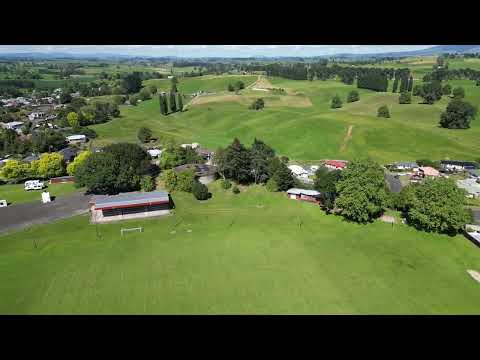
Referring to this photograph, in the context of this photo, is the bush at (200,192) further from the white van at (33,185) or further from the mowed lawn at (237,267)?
the white van at (33,185)

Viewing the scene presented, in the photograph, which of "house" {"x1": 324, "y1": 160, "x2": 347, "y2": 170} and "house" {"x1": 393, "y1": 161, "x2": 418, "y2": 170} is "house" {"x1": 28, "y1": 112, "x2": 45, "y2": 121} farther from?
"house" {"x1": 393, "y1": 161, "x2": 418, "y2": 170}

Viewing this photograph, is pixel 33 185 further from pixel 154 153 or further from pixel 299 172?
pixel 299 172

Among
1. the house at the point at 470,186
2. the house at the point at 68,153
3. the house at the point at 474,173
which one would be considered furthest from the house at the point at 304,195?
the house at the point at 68,153

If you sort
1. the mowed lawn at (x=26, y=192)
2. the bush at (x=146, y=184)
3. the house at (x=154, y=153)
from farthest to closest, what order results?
the house at (x=154, y=153), the bush at (x=146, y=184), the mowed lawn at (x=26, y=192)

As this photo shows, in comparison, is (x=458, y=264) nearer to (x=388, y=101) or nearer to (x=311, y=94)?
(x=388, y=101)

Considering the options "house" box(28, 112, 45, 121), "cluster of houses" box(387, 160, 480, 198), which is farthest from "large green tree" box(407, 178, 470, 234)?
"house" box(28, 112, 45, 121)

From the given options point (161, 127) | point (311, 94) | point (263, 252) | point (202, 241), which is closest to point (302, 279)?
point (263, 252)

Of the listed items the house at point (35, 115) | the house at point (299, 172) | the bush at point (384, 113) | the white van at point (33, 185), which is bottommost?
the house at point (35, 115)
